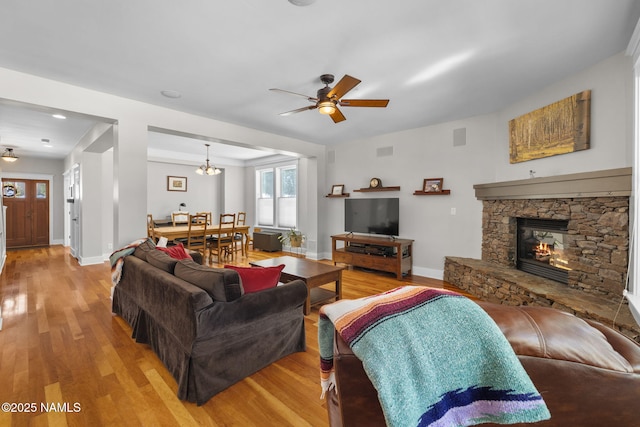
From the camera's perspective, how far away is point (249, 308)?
201 cm

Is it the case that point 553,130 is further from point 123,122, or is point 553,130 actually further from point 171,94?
point 123,122

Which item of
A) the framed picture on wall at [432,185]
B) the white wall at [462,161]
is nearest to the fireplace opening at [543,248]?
the white wall at [462,161]

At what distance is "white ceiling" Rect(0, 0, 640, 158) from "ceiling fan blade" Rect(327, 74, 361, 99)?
26cm

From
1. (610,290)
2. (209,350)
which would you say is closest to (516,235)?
(610,290)

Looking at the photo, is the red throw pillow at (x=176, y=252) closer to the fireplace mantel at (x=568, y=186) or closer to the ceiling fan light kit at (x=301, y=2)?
the ceiling fan light kit at (x=301, y=2)

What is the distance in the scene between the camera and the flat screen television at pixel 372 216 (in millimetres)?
5012

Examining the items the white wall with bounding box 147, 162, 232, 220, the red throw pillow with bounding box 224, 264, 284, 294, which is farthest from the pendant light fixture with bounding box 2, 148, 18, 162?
the red throw pillow with bounding box 224, 264, 284, 294

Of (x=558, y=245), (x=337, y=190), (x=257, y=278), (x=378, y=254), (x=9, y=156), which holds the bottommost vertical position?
(x=378, y=254)

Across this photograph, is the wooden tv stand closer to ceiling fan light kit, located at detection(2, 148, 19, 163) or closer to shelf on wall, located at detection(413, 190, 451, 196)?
shelf on wall, located at detection(413, 190, 451, 196)

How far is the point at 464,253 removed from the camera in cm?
448

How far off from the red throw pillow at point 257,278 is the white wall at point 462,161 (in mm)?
3246

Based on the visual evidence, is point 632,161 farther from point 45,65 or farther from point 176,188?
point 176,188

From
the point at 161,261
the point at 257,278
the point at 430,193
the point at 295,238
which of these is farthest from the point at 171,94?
the point at 295,238

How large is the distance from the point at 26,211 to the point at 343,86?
978 centimetres
